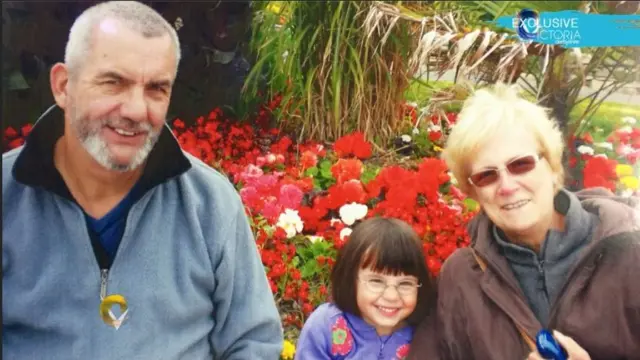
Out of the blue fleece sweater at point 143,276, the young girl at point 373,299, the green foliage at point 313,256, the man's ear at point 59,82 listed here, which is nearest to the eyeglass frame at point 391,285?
the young girl at point 373,299

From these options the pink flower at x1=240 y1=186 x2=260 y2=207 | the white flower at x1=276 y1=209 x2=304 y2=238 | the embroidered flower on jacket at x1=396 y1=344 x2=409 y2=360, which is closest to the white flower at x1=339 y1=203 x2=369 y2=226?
the white flower at x1=276 y1=209 x2=304 y2=238

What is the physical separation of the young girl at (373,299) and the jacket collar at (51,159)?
1.51 ft

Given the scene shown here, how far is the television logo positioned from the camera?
1916 millimetres

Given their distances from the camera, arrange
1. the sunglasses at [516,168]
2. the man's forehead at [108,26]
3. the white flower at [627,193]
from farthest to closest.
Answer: the white flower at [627,193] < the sunglasses at [516,168] < the man's forehead at [108,26]

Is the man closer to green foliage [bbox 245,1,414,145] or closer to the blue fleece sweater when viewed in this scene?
the blue fleece sweater

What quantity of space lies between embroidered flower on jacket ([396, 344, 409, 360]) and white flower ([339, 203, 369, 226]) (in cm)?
31

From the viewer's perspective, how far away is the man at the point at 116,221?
1794 millimetres

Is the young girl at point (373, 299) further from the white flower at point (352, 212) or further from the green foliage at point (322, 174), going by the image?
the green foliage at point (322, 174)

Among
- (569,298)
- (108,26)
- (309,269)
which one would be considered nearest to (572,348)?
(569,298)

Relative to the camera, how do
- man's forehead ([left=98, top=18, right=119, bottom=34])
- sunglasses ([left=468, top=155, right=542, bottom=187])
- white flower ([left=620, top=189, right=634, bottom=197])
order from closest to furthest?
1. man's forehead ([left=98, top=18, right=119, bottom=34])
2. sunglasses ([left=468, top=155, right=542, bottom=187])
3. white flower ([left=620, top=189, right=634, bottom=197])

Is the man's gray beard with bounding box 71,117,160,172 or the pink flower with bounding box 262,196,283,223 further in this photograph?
the pink flower with bounding box 262,196,283,223

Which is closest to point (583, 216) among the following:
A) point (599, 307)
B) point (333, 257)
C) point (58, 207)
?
point (599, 307)

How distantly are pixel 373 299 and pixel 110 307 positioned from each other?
0.59 metres

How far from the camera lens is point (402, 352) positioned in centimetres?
199
